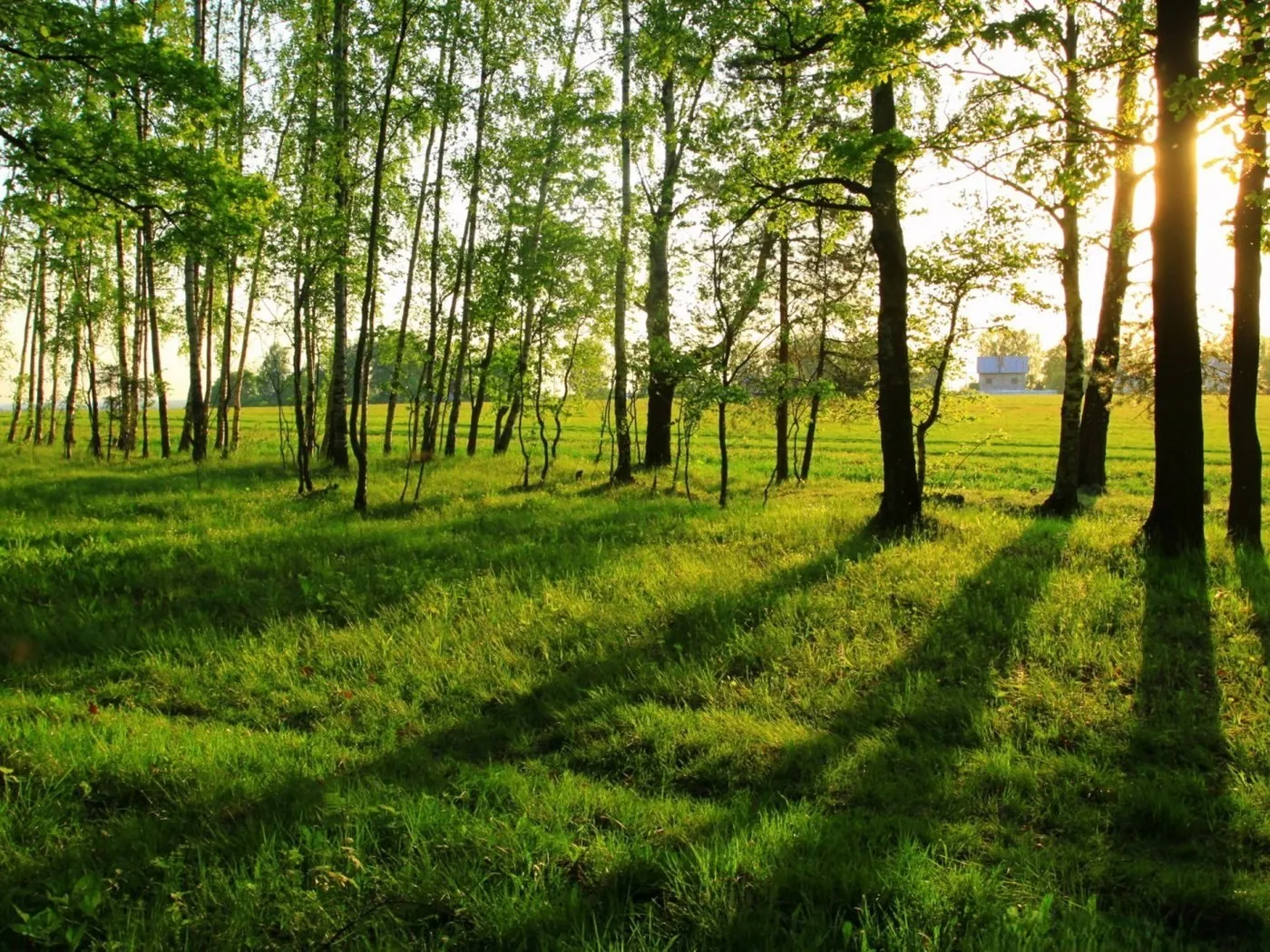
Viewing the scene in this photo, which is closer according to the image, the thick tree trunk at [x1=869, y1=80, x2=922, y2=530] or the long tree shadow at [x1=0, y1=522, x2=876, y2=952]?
the long tree shadow at [x1=0, y1=522, x2=876, y2=952]

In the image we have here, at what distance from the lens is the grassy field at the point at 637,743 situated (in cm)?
286

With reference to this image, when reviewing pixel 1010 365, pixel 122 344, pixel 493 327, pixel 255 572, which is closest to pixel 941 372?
pixel 493 327

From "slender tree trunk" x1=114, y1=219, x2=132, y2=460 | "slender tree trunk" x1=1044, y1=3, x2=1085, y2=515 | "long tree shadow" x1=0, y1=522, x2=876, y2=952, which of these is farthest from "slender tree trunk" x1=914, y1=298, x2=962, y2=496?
"slender tree trunk" x1=114, y1=219, x2=132, y2=460

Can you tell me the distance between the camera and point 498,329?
53.5 feet

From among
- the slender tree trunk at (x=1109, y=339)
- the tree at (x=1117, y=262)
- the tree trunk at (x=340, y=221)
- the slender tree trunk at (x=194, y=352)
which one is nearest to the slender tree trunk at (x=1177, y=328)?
the tree at (x=1117, y=262)

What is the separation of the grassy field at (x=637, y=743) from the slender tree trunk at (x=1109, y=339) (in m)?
4.75

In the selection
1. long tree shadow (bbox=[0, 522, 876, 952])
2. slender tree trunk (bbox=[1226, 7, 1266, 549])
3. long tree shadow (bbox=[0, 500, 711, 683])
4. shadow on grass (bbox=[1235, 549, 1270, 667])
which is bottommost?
long tree shadow (bbox=[0, 522, 876, 952])

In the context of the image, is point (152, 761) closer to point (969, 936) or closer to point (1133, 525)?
point (969, 936)

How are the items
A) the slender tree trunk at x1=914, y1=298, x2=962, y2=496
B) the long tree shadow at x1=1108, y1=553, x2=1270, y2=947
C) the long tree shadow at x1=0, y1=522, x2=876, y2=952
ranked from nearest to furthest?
the long tree shadow at x1=1108, y1=553, x2=1270, y2=947 → the long tree shadow at x1=0, y1=522, x2=876, y2=952 → the slender tree trunk at x1=914, y1=298, x2=962, y2=496

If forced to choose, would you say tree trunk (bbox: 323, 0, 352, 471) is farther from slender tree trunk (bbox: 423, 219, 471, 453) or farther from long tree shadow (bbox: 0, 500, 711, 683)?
long tree shadow (bbox: 0, 500, 711, 683)

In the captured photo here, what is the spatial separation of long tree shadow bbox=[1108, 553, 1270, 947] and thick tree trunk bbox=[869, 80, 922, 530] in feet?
12.5

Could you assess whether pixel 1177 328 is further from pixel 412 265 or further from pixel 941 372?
pixel 412 265

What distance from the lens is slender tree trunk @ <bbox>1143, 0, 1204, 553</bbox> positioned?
718cm

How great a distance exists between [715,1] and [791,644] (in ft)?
34.8
